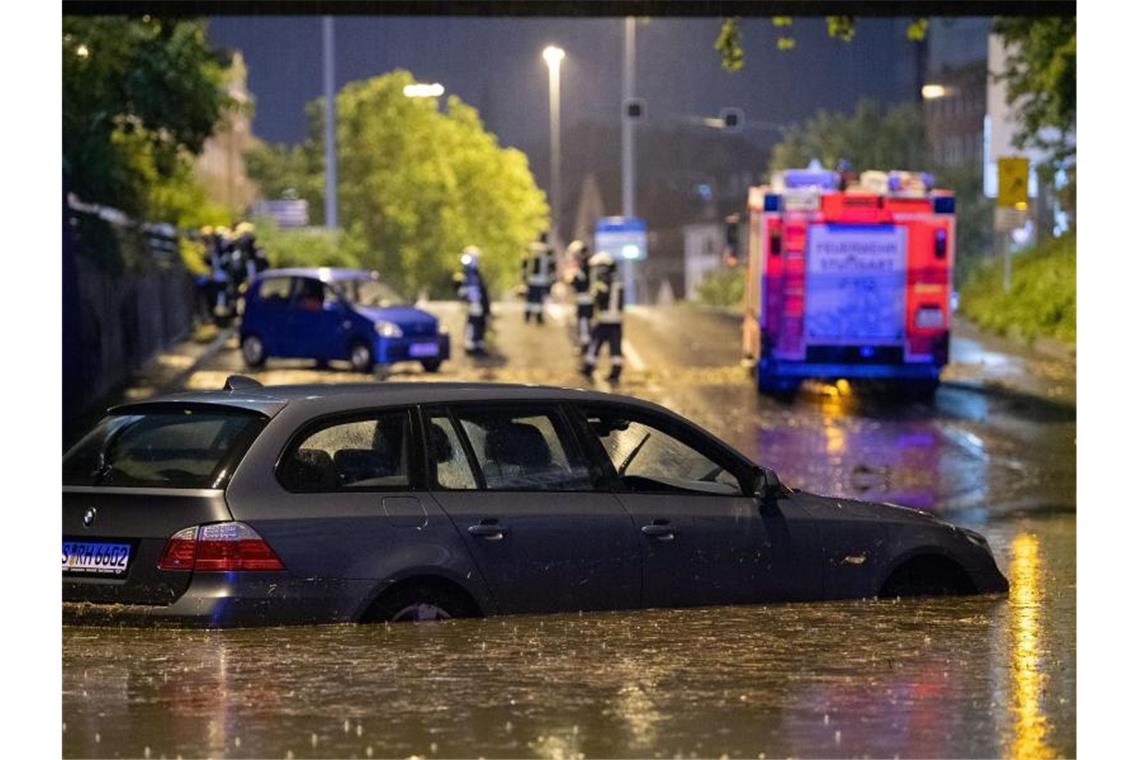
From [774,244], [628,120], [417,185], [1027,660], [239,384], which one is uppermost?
[628,120]

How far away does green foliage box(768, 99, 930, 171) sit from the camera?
82.6 m

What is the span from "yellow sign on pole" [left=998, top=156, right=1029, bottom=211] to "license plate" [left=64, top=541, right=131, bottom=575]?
31.5 meters

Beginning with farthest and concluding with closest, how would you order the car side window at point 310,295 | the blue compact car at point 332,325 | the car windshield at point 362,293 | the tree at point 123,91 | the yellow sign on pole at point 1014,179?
the yellow sign on pole at point 1014,179 → the car windshield at point 362,293 → the car side window at point 310,295 → the tree at point 123,91 → the blue compact car at point 332,325

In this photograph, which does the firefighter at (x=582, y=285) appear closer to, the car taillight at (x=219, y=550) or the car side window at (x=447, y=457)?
the car side window at (x=447, y=457)

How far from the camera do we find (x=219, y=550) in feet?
29.5

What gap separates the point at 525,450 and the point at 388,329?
69.2 ft

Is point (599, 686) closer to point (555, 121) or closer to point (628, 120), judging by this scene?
point (628, 120)

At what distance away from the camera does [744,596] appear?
33.0 ft

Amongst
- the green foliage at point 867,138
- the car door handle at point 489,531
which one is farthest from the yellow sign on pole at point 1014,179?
the green foliage at point 867,138

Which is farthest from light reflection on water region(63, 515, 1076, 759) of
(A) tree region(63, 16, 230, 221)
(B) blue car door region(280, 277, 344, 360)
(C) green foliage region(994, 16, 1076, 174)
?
(C) green foliage region(994, 16, 1076, 174)

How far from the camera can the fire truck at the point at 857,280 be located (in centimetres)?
2672

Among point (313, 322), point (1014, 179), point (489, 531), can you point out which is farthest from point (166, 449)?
point (1014, 179)

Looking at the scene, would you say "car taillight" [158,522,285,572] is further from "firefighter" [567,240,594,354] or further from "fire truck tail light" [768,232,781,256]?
"firefighter" [567,240,594,354]

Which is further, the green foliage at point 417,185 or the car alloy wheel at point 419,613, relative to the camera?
the green foliage at point 417,185
